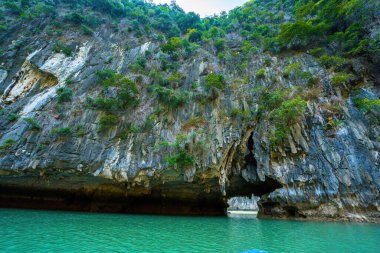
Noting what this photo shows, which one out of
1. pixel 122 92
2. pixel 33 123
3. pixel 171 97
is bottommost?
pixel 33 123

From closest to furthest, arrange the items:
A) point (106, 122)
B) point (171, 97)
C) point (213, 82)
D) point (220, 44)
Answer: point (106, 122) → point (171, 97) → point (213, 82) → point (220, 44)

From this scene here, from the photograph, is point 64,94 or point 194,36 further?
point 194,36

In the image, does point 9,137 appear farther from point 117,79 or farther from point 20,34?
point 20,34

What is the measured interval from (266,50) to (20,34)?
2744 cm

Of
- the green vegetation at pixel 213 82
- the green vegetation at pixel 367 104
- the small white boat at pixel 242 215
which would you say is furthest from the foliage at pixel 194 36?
the small white boat at pixel 242 215

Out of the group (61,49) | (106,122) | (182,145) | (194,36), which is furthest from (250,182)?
(61,49)

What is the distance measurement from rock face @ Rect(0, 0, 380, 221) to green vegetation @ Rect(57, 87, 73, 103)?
0.85 ft

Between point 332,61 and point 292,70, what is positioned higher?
point 332,61

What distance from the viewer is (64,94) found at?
62.7 feet

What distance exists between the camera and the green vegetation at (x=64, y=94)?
750 inches

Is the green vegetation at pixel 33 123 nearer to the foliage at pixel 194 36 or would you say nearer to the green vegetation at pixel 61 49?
the green vegetation at pixel 61 49

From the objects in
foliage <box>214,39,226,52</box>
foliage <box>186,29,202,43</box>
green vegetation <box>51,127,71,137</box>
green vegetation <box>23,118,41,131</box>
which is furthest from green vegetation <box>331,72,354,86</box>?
green vegetation <box>23,118,41,131</box>

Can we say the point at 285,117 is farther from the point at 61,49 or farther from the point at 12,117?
the point at 61,49

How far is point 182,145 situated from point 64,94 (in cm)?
1143
